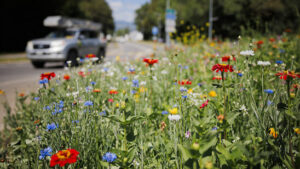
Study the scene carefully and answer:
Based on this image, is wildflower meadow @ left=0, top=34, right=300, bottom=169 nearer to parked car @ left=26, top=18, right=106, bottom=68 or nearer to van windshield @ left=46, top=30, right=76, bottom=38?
parked car @ left=26, top=18, right=106, bottom=68

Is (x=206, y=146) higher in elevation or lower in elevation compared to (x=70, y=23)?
lower

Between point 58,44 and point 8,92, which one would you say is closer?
point 8,92

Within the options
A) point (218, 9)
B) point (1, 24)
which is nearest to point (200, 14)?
point (218, 9)

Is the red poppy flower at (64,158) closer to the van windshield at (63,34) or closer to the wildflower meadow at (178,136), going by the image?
the wildflower meadow at (178,136)

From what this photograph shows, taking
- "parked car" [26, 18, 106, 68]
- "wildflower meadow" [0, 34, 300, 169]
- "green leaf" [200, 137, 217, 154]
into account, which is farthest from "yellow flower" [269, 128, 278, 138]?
"parked car" [26, 18, 106, 68]

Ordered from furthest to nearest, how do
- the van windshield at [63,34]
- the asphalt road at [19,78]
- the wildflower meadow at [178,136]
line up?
the van windshield at [63,34], the asphalt road at [19,78], the wildflower meadow at [178,136]

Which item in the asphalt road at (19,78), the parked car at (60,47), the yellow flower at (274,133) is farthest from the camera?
the parked car at (60,47)

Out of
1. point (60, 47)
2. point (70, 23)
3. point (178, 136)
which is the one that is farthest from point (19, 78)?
point (178, 136)

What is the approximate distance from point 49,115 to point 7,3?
23.1m

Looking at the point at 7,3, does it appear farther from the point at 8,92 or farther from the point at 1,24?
the point at 8,92

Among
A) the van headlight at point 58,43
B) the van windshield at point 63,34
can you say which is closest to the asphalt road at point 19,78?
the van headlight at point 58,43

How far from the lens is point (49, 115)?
57.8 inches

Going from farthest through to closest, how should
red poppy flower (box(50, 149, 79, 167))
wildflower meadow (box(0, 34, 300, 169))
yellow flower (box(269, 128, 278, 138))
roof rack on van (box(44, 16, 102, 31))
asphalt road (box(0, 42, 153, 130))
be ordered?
roof rack on van (box(44, 16, 102, 31)), asphalt road (box(0, 42, 153, 130)), yellow flower (box(269, 128, 278, 138)), wildflower meadow (box(0, 34, 300, 169)), red poppy flower (box(50, 149, 79, 167))

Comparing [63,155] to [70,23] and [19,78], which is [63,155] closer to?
[19,78]
